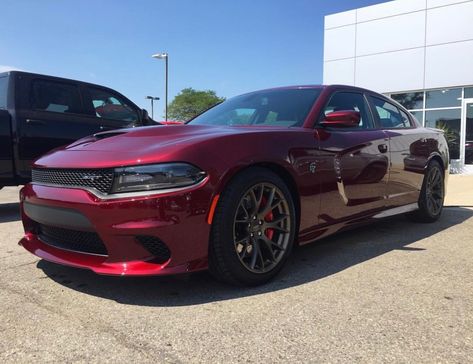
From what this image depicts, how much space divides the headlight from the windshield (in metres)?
1.32

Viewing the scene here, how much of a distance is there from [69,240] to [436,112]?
47.0ft

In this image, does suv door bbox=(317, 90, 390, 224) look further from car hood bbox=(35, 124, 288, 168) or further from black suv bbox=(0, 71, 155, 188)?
black suv bbox=(0, 71, 155, 188)

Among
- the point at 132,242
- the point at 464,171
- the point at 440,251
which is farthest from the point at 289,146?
the point at 464,171

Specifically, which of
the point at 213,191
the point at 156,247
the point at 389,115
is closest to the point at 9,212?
the point at 156,247

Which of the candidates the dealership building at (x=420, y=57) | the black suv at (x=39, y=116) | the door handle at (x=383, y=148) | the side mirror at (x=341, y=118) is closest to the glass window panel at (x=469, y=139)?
the dealership building at (x=420, y=57)

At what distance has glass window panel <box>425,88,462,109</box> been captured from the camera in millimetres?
14312

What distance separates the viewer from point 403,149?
4609 mm

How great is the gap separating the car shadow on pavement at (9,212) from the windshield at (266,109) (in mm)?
2795

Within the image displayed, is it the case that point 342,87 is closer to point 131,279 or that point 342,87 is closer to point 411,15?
point 131,279

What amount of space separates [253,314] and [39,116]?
173 inches

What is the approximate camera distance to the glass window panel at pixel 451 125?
47.8 ft

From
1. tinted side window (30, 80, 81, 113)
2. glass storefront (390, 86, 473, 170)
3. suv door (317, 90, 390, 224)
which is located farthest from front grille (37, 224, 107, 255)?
glass storefront (390, 86, 473, 170)

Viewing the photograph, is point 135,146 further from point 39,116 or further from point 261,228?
point 39,116

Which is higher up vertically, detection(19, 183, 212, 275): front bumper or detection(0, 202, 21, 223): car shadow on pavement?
detection(19, 183, 212, 275): front bumper
